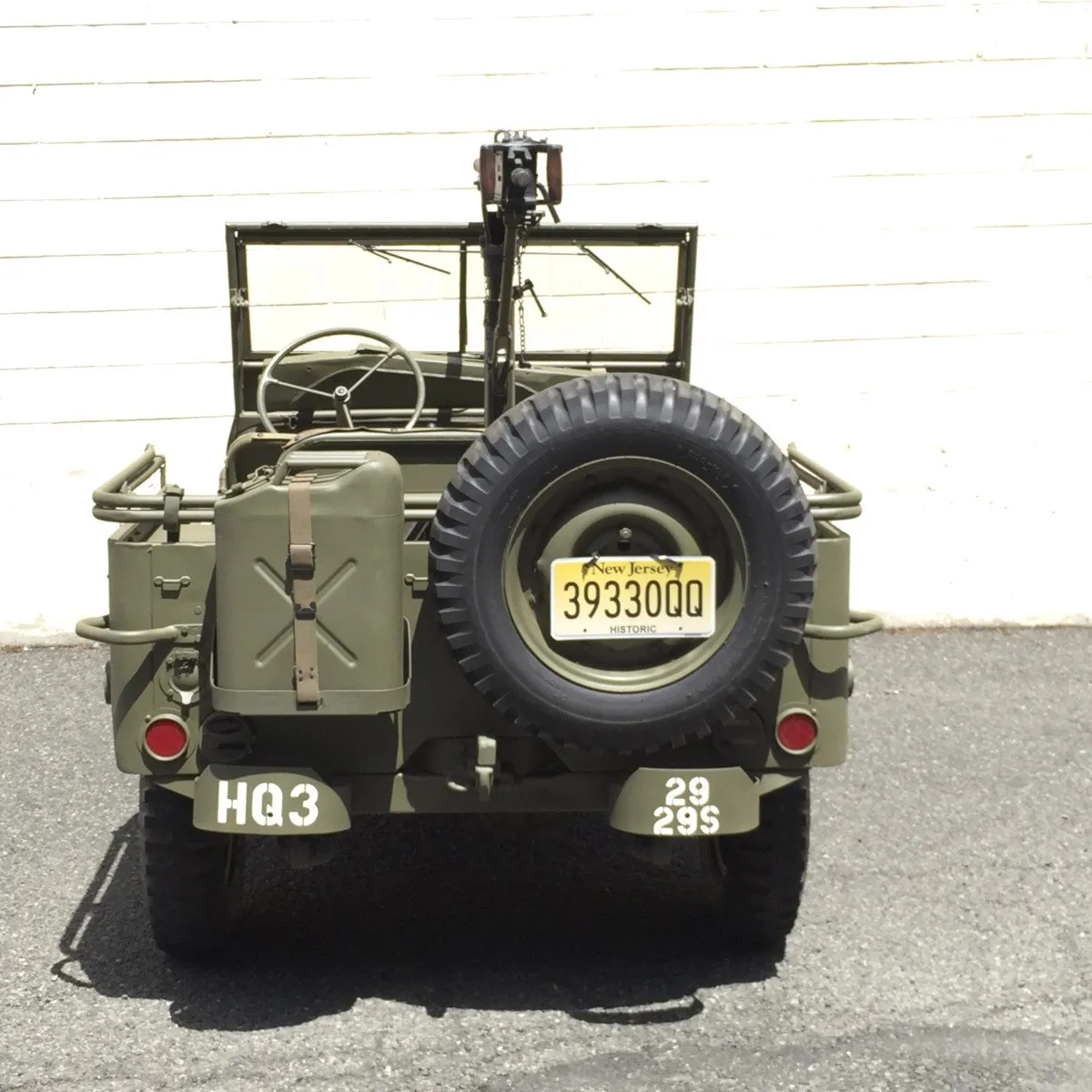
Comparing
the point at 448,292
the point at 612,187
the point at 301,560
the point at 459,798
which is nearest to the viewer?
the point at 301,560

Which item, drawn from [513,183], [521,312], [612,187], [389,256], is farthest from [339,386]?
[612,187]

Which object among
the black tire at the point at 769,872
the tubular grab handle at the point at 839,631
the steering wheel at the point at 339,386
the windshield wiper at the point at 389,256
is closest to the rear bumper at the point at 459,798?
the black tire at the point at 769,872

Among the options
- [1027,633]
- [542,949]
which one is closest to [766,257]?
[1027,633]

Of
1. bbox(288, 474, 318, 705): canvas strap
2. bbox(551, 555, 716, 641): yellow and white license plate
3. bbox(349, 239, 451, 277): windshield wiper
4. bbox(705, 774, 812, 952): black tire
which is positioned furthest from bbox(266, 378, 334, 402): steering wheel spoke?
bbox(705, 774, 812, 952): black tire

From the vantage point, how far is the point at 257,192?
7.41 m

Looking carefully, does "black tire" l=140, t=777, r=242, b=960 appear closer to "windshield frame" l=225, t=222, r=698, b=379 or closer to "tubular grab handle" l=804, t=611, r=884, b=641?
"tubular grab handle" l=804, t=611, r=884, b=641

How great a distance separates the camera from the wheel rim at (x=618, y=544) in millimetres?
3461

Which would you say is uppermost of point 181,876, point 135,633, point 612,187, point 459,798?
point 612,187

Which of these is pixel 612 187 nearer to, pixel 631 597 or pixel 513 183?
pixel 513 183

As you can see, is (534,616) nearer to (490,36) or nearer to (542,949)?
(542,949)

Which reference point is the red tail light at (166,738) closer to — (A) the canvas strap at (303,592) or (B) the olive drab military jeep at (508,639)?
(B) the olive drab military jeep at (508,639)

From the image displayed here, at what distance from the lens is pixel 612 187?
7.45 metres

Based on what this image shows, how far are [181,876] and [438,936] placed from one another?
0.73 meters

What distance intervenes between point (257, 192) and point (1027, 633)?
415 centimetres
